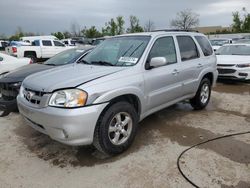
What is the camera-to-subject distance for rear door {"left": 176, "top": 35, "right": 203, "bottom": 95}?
4.76 m

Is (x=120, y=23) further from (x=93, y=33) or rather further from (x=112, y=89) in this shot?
(x=112, y=89)

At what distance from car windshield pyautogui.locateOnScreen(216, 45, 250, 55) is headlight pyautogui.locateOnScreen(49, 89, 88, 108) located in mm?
8304

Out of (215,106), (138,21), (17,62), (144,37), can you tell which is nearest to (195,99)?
(215,106)

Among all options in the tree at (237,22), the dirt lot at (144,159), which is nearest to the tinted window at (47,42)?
the dirt lot at (144,159)

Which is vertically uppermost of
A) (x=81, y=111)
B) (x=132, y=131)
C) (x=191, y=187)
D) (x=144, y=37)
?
(x=144, y=37)

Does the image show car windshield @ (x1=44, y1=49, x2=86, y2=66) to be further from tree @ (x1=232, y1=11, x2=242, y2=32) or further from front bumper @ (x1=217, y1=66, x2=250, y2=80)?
tree @ (x1=232, y1=11, x2=242, y2=32)

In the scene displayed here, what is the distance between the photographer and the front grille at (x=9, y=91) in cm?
511

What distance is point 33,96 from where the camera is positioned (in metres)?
3.44

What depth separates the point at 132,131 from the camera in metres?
3.73

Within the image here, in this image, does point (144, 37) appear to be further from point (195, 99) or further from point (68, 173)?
point (68, 173)

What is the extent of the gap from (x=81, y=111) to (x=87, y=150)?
102 centimetres

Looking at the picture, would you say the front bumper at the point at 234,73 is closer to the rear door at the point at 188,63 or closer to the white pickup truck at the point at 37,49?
the rear door at the point at 188,63

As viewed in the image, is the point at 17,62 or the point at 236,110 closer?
the point at 236,110

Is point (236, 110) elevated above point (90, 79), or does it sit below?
below
